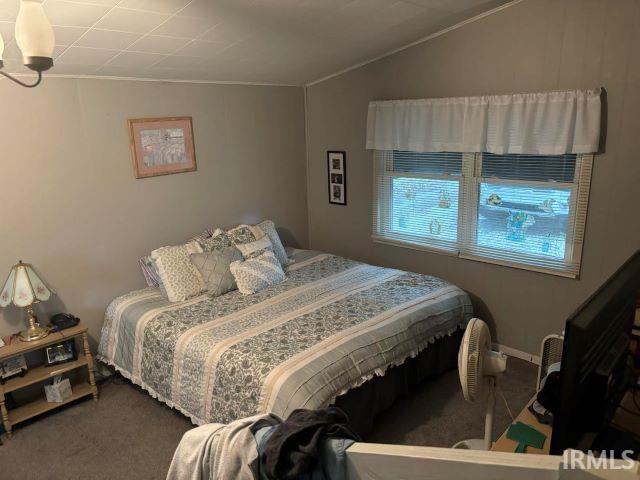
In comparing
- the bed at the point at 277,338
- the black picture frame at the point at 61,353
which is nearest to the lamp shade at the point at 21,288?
the black picture frame at the point at 61,353

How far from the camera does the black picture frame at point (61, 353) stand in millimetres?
3045

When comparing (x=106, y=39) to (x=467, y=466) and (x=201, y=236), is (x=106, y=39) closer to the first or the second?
(x=201, y=236)

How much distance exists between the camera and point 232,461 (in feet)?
3.69

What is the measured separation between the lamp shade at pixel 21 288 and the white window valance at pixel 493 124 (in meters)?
2.71

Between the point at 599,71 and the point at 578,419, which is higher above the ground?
the point at 599,71

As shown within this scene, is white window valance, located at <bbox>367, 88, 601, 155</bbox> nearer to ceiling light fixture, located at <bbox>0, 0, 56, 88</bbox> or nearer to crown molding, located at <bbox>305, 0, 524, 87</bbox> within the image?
crown molding, located at <bbox>305, 0, 524, 87</bbox>

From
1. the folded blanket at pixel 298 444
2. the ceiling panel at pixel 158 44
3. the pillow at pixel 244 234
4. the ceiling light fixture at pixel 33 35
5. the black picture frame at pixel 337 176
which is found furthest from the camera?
the black picture frame at pixel 337 176

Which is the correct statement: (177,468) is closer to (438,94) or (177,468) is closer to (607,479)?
(607,479)

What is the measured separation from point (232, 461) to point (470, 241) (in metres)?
3.01

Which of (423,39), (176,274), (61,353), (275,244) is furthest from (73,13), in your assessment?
(423,39)

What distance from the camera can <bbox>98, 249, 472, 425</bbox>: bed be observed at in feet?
8.01

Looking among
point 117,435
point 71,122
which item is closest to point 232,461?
point 117,435

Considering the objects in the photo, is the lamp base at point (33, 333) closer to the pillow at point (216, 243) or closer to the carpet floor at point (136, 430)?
the carpet floor at point (136, 430)

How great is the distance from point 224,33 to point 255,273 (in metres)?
1.61
